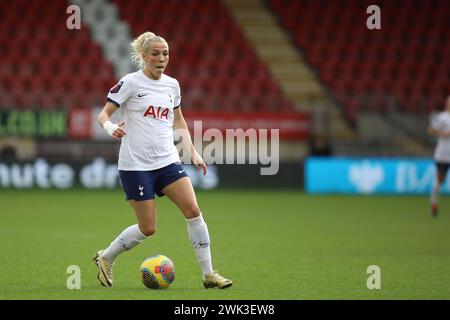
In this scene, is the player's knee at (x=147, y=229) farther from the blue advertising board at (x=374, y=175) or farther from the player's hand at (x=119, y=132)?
the blue advertising board at (x=374, y=175)

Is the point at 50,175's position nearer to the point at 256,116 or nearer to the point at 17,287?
the point at 256,116

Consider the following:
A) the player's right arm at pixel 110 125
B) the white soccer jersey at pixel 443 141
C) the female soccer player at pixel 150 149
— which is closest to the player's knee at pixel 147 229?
the female soccer player at pixel 150 149

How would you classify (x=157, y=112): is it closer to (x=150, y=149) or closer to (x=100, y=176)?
(x=150, y=149)

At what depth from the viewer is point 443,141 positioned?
17094 millimetres

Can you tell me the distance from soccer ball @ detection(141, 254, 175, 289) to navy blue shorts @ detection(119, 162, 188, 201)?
0.57 m

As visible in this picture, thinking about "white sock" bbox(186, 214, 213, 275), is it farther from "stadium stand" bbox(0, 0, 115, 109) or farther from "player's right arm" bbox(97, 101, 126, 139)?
"stadium stand" bbox(0, 0, 115, 109)

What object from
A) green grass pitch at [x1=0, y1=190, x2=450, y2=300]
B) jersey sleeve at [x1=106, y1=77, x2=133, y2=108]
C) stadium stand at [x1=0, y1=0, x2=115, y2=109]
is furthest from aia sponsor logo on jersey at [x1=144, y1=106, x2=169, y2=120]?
stadium stand at [x1=0, y1=0, x2=115, y2=109]

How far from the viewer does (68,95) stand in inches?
947

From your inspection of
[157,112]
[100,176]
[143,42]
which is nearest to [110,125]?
[157,112]

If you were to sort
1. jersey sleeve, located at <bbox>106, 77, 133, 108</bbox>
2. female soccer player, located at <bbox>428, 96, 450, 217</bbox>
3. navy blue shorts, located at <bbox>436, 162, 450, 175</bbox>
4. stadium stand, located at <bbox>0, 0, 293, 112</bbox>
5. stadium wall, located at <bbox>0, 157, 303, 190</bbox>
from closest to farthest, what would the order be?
jersey sleeve, located at <bbox>106, 77, 133, 108</bbox>, female soccer player, located at <bbox>428, 96, 450, 217</bbox>, navy blue shorts, located at <bbox>436, 162, 450, 175</bbox>, stadium wall, located at <bbox>0, 157, 303, 190</bbox>, stadium stand, located at <bbox>0, 0, 293, 112</bbox>

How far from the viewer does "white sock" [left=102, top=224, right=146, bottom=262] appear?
8266 mm

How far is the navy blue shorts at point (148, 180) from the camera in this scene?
26.5 ft

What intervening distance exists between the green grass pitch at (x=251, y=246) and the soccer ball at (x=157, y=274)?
12 centimetres

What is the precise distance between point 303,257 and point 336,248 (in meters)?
1.14
